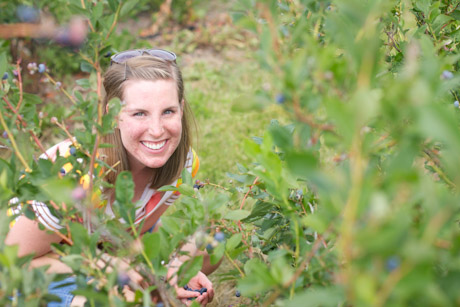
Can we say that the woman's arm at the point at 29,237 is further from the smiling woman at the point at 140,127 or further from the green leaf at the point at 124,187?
the green leaf at the point at 124,187

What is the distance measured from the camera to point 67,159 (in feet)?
3.78

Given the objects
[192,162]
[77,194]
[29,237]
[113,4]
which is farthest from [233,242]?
[192,162]

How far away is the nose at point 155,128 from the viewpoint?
1912 millimetres

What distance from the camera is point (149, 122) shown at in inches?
76.0

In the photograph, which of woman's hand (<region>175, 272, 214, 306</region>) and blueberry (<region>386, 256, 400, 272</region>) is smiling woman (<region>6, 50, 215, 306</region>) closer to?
woman's hand (<region>175, 272, 214, 306</region>)

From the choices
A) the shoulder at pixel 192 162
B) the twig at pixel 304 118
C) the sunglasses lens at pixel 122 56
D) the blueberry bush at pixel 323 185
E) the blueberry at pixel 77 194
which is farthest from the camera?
the shoulder at pixel 192 162

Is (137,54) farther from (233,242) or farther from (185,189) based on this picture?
(233,242)

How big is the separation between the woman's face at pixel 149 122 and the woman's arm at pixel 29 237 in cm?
40

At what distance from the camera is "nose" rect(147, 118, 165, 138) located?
1912 millimetres

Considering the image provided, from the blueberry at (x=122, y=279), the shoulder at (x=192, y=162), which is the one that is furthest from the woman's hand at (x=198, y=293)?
the blueberry at (x=122, y=279)

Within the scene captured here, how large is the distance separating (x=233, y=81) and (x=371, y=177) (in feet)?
12.5

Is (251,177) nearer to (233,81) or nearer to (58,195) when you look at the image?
(58,195)

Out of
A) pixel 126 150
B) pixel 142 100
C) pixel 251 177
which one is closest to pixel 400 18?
pixel 251 177

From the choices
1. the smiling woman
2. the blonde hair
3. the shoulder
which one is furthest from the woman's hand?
the shoulder
